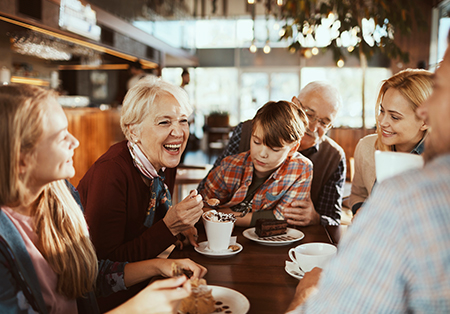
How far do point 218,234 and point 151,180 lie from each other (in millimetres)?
475

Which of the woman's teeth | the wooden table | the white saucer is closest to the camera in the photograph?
the wooden table

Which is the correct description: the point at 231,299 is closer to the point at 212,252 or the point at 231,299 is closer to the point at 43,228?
the point at 212,252

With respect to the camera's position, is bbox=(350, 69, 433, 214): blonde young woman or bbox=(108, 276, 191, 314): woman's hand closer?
bbox=(108, 276, 191, 314): woman's hand

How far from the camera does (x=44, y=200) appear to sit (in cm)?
112

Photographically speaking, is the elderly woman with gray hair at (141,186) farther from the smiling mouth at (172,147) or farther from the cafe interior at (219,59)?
the cafe interior at (219,59)

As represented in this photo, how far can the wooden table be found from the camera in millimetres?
1035

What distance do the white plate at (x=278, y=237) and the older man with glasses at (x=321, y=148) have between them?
65 centimetres

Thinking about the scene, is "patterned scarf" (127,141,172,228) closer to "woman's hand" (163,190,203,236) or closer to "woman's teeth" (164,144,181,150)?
"woman's teeth" (164,144,181,150)

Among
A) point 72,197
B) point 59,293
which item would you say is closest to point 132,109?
point 72,197

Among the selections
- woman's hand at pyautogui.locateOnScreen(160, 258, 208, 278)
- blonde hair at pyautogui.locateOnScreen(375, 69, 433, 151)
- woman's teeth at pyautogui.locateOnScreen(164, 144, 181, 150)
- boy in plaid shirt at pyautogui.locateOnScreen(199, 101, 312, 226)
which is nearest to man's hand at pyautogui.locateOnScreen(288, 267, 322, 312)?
woman's hand at pyautogui.locateOnScreen(160, 258, 208, 278)

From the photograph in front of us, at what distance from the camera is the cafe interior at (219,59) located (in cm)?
283

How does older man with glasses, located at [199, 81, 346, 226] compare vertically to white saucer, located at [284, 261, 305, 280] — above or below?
above

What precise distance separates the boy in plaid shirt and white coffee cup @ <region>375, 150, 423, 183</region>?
1042mm

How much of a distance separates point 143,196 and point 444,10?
1059cm
